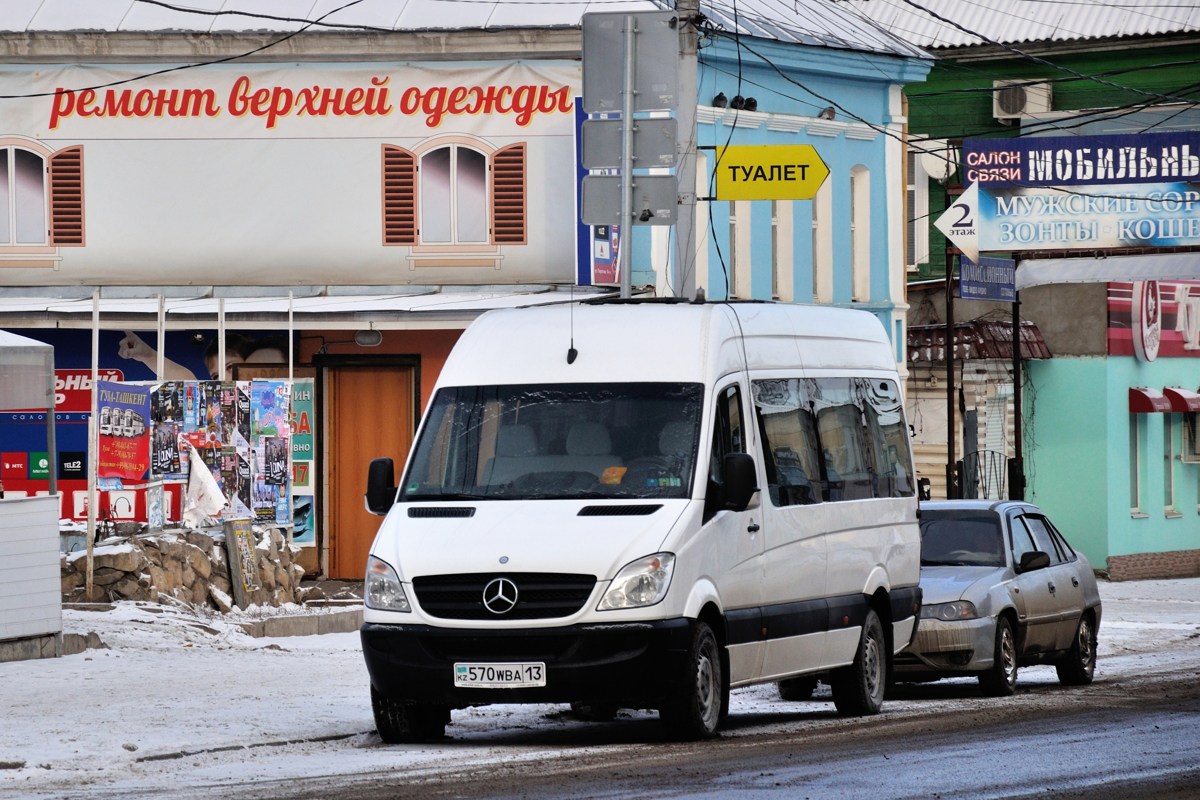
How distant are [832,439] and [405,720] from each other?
Result: 3.51 m

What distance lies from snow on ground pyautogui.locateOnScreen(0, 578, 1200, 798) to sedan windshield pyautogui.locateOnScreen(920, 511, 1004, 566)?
165 centimetres

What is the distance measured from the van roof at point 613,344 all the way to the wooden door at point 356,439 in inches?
506

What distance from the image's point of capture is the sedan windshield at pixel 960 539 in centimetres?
1684

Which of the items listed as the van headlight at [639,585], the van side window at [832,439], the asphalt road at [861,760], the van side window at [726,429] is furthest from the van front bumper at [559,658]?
the van side window at [832,439]

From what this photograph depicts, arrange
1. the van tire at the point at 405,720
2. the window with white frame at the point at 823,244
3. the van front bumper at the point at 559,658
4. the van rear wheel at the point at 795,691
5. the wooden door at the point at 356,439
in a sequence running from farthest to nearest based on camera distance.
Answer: the window with white frame at the point at 823,244
the wooden door at the point at 356,439
the van rear wheel at the point at 795,691
the van tire at the point at 405,720
the van front bumper at the point at 559,658

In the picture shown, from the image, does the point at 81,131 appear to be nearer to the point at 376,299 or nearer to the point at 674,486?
the point at 376,299

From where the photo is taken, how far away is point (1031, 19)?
142ft

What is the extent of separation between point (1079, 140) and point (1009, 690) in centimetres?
Answer: 1179

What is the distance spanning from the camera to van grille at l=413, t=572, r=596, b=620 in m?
11.3

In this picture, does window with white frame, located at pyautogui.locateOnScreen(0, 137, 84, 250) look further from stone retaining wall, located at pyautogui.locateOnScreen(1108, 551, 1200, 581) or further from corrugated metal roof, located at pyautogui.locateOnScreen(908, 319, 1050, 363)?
stone retaining wall, located at pyautogui.locateOnScreen(1108, 551, 1200, 581)

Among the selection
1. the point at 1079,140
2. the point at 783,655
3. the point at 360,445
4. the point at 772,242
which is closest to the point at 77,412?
the point at 360,445

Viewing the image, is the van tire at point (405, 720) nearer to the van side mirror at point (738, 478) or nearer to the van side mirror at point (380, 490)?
the van side mirror at point (380, 490)

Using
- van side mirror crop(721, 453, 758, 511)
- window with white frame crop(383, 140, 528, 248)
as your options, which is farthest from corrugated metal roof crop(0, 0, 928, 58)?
van side mirror crop(721, 453, 758, 511)

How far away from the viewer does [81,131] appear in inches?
1035
